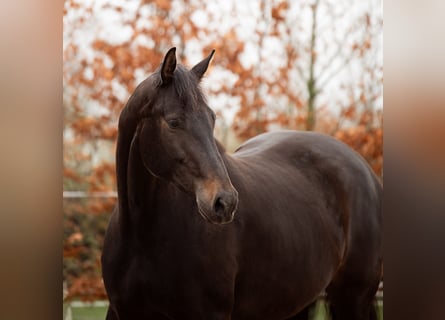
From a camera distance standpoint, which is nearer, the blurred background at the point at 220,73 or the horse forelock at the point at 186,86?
the horse forelock at the point at 186,86

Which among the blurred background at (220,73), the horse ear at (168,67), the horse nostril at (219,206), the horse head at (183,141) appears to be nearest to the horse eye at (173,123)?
the horse head at (183,141)

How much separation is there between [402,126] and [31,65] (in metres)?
0.52

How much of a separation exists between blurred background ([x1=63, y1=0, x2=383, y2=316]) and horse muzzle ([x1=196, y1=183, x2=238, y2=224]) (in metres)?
1.79

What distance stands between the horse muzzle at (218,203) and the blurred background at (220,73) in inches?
70.6

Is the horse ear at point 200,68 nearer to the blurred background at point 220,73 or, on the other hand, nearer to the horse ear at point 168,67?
the horse ear at point 168,67

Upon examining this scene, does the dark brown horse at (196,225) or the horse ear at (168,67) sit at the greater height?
the horse ear at (168,67)

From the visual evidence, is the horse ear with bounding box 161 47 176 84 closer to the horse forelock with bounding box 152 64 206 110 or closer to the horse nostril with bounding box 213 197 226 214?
the horse forelock with bounding box 152 64 206 110

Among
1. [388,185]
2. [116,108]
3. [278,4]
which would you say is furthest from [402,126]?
[278,4]

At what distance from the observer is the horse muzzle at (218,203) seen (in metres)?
1.49

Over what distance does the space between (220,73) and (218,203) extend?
2016 mm

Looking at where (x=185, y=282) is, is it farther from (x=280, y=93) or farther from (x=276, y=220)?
(x=280, y=93)

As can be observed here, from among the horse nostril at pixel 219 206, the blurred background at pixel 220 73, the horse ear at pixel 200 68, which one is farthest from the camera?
the blurred background at pixel 220 73

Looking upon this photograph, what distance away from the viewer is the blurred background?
10.8ft

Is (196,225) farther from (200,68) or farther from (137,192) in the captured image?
(200,68)
